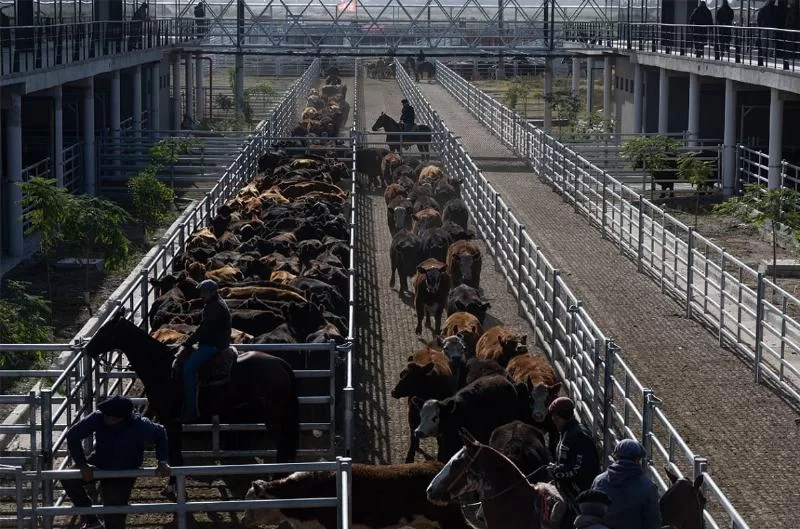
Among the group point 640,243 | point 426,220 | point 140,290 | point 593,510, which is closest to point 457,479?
point 593,510

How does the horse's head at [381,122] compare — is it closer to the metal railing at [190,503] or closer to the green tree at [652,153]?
the green tree at [652,153]

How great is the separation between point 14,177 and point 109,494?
57.9 ft

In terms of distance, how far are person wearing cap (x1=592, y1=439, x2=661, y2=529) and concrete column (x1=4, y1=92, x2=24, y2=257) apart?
1884cm

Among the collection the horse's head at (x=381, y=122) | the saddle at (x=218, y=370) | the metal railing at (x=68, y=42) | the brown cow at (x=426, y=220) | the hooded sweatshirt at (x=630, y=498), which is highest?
the metal railing at (x=68, y=42)

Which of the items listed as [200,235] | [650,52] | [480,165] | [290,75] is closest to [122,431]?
[200,235]

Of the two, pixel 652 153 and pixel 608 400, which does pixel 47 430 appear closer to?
pixel 608 400

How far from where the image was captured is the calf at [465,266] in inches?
835

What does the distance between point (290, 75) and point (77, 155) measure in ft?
176

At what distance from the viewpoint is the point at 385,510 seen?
11.1 m

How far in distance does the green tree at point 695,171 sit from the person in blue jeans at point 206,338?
66.0 feet

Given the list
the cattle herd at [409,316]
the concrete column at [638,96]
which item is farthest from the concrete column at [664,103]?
the cattle herd at [409,316]

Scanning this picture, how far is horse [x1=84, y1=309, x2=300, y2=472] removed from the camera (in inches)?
504

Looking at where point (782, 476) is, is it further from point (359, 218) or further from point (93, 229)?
point (359, 218)

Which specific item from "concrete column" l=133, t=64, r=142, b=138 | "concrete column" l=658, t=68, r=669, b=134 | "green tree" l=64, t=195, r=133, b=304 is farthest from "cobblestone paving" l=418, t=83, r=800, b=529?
"concrete column" l=133, t=64, r=142, b=138
